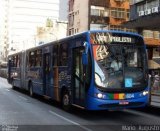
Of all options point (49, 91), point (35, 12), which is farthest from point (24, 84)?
point (35, 12)

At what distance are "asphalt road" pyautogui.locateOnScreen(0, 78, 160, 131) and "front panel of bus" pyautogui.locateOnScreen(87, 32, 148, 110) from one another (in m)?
0.68

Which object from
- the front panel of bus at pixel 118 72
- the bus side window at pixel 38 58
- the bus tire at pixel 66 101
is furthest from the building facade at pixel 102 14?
the front panel of bus at pixel 118 72

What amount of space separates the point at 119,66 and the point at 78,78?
1680 millimetres

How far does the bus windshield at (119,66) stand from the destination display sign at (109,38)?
0.11 m

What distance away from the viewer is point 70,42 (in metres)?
16.4

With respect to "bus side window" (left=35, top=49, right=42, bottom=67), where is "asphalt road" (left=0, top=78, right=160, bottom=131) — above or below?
below

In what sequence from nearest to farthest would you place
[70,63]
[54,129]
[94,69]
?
[54,129], [94,69], [70,63]

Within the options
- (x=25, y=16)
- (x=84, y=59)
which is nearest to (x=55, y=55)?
(x=84, y=59)

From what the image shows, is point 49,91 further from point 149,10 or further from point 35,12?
point 35,12

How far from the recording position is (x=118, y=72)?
561 inches

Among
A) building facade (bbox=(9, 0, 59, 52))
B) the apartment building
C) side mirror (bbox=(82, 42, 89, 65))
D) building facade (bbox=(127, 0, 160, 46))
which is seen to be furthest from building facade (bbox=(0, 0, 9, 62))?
side mirror (bbox=(82, 42, 89, 65))

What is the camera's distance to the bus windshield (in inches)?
555

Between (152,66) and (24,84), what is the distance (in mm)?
16358

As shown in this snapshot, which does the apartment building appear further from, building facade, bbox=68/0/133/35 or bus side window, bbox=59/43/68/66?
building facade, bbox=68/0/133/35
